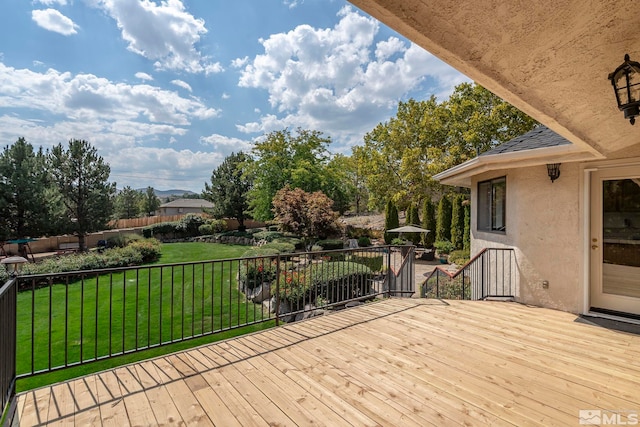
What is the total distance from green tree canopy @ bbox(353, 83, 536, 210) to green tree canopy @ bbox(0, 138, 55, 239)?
58.5 feet

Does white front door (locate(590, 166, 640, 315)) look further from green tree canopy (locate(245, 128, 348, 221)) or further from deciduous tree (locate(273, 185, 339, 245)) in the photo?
green tree canopy (locate(245, 128, 348, 221))

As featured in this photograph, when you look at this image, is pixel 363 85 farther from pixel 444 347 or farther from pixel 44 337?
pixel 44 337

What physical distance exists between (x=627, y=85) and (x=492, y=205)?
404 cm

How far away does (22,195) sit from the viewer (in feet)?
45.5

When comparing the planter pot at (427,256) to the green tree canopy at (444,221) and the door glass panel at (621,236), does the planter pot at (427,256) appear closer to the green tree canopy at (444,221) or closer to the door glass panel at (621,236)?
the green tree canopy at (444,221)

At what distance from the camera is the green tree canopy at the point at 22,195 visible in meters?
13.6

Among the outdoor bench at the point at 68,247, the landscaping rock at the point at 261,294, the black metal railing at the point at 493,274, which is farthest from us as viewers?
the outdoor bench at the point at 68,247

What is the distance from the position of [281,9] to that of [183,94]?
8313mm

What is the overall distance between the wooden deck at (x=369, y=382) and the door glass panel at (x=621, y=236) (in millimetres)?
851

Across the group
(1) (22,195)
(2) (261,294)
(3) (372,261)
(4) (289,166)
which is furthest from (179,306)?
(4) (289,166)

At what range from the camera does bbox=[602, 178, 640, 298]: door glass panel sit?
3742 millimetres

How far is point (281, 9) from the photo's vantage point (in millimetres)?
7023

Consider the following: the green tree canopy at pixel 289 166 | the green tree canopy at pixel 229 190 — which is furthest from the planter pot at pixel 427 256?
the green tree canopy at pixel 229 190

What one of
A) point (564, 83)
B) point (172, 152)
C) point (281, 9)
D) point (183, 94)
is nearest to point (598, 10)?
point (564, 83)
